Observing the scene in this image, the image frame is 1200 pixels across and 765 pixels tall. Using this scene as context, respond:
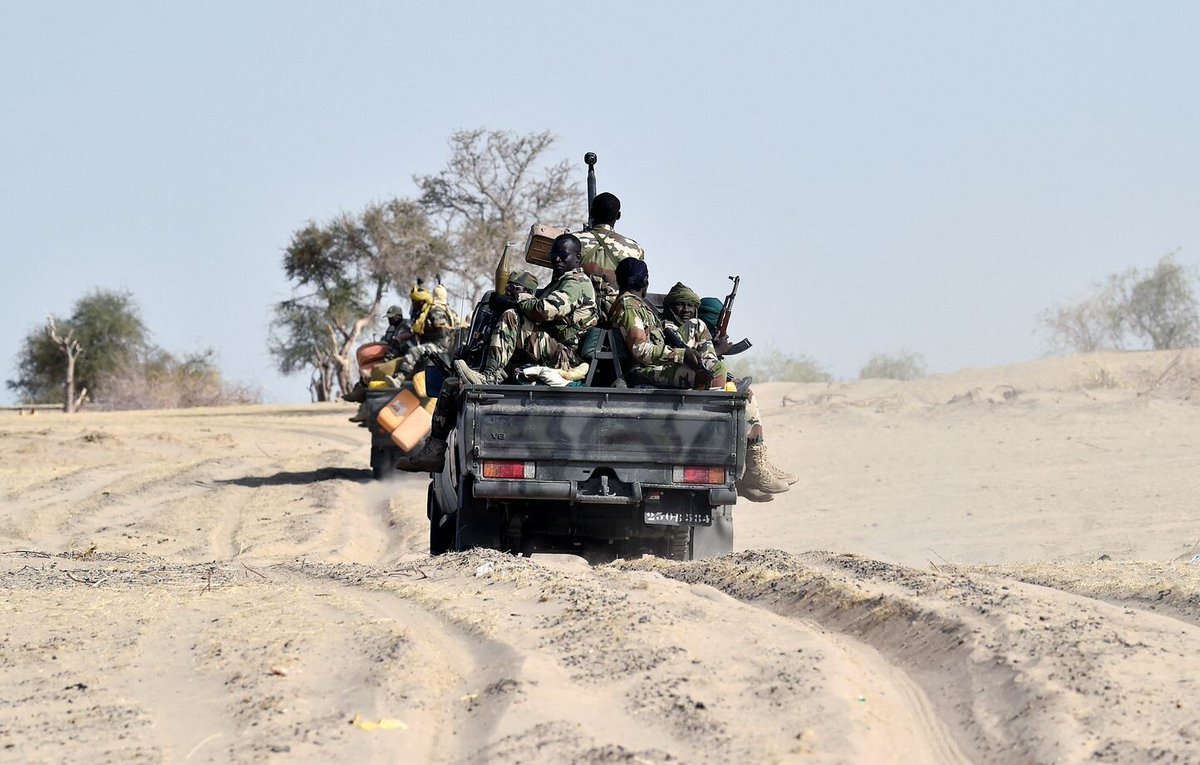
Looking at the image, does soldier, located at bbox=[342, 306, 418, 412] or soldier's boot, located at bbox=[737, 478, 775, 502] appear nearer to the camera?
soldier's boot, located at bbox=[737, 478, 775, 502]

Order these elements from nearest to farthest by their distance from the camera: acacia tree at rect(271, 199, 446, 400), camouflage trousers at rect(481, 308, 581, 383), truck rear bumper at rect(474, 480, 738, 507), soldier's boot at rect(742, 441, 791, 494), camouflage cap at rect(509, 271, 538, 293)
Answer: truck rear bumper at rect(474, 480, 738, 507) → camouflage trousers at rect(481, 308, 581, 383) → camouflage cap at rect(509, 271, 538, 293) → soldier's boot at rect(742, 441, 791, 494) → acacia tree at rect(271, 199, 446, 400)

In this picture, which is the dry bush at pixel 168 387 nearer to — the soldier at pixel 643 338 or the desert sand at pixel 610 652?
the desert sand at pixel 610 652

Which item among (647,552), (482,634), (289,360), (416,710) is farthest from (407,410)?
(289,360)

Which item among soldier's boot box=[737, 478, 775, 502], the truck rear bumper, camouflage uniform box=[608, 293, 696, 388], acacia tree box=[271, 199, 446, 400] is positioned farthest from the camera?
acacia tree box=[271, 199, 446, 400]

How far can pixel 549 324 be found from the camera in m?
10.7

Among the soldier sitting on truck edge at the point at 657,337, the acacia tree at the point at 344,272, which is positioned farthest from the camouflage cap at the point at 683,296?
the acacia tree at the point at 344,272

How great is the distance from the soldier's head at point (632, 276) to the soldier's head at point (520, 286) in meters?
0.58

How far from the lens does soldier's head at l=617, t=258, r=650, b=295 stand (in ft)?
34.7

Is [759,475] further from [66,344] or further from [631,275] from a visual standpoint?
[66,344]

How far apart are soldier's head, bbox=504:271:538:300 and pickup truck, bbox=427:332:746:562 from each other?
1.00 m

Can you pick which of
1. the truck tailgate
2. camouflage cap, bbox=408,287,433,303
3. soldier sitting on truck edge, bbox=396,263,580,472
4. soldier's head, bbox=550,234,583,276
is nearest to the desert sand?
the truck tailgate

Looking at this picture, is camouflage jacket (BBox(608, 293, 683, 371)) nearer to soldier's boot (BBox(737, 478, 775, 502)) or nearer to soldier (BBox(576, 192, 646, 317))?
soldier (BBox(576, 192, 646, 317))

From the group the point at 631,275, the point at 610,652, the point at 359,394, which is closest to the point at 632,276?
the point at 631,275

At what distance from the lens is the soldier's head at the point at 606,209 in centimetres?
1141
